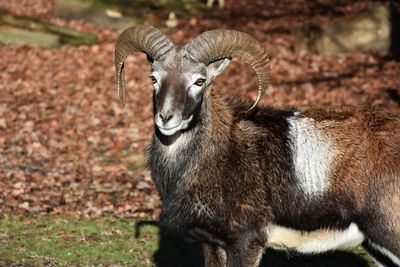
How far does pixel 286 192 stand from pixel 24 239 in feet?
14.7

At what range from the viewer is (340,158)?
843 cm

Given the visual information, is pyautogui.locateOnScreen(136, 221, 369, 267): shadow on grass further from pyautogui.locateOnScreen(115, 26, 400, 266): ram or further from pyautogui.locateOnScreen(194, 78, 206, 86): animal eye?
pyautogui.locateOnScreen(194, 78, 206, 86): animal eye

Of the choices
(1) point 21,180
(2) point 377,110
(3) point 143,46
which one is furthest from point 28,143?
(2) point 377,110

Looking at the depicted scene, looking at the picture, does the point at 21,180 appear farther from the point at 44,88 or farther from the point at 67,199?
the point at 44,88

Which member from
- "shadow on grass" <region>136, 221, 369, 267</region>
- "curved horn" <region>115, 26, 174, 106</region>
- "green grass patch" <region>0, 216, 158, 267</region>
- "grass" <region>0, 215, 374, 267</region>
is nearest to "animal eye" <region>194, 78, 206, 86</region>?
"curved horn" <region>115, 26, 174, 106</region>

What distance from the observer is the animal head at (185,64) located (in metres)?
8.06

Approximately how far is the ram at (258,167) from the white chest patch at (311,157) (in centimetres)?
1

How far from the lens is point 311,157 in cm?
851

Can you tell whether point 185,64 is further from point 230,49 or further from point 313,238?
point 313,238

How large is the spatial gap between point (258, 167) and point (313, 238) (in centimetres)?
95

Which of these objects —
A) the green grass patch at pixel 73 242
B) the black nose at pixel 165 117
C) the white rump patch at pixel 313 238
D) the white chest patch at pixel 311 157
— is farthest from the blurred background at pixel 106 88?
the black nose at pixel 165 117

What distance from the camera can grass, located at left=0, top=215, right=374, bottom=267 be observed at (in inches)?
416

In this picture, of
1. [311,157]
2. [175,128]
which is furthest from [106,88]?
[175,128]

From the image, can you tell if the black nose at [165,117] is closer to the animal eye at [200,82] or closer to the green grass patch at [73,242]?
the animal eye at [200,82]
